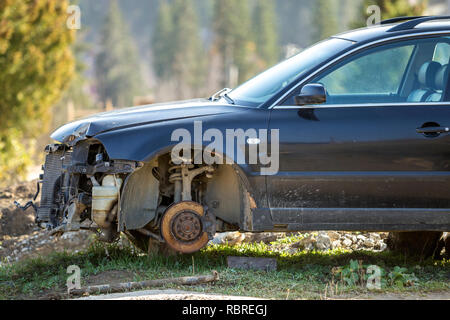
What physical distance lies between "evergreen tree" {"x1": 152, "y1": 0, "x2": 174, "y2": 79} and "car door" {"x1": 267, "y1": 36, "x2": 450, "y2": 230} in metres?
74.3

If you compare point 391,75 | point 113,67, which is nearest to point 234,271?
point 391,75

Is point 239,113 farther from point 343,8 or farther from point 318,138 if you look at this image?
point 343,8

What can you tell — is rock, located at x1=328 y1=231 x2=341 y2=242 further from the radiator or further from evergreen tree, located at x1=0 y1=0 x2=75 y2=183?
evergreen tree, located at x1=0 y1=0 x2=75 y2=183

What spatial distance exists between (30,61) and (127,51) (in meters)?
59.6

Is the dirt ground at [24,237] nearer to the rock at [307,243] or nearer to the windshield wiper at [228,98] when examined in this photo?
the rock at [307,243]

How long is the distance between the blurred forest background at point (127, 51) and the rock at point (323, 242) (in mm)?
4344

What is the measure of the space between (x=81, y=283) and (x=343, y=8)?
11343 cm

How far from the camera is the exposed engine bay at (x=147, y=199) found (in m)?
5.57

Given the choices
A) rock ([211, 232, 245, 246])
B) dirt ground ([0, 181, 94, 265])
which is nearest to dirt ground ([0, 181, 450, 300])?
dirt ground ([0, 181, 94, 265])

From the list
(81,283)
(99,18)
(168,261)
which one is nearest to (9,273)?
(81,283)

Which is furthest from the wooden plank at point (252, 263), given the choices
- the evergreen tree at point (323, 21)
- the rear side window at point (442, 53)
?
the evergreen tree at point (323, 21)

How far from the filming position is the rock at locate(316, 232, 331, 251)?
273 inches

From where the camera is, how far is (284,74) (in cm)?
598
